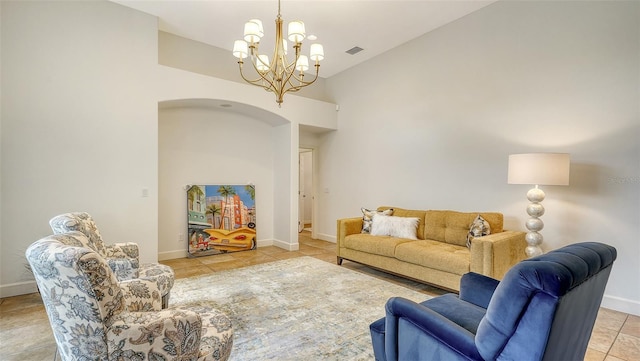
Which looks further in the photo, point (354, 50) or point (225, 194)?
point (225, 194)

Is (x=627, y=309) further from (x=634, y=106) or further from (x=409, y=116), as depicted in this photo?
(x=409, y=116)

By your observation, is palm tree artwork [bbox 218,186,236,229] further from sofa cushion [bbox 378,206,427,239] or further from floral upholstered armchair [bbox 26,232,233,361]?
floral upholstered armchair [bbox 26,232,233,361]

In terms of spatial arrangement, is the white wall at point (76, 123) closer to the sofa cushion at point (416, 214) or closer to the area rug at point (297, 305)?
the area rug at point (297, 305)

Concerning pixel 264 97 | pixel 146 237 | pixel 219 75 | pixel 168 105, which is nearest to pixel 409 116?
pixel 264 97

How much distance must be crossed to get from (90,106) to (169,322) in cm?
359

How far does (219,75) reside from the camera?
5.28 meters

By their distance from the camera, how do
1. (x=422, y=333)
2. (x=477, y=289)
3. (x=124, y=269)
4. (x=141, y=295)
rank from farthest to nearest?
(x=124, y=269) → (x=477, y=289) → (x=141, y=295) → (x=422, y=333)

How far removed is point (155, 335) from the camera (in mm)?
1297

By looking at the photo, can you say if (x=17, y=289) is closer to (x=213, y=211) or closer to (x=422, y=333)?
(x=213, y=211)

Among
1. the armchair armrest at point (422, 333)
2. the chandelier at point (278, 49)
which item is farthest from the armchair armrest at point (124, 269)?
the armchair armrest at point (422, 333)

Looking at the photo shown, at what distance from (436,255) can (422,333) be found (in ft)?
6.89

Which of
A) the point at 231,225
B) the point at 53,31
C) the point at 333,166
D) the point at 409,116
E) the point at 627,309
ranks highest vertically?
the point at 53,31

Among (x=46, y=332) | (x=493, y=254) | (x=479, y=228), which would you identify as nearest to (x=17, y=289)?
(x=46, y=332)

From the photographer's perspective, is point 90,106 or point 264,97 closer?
point 90,106
